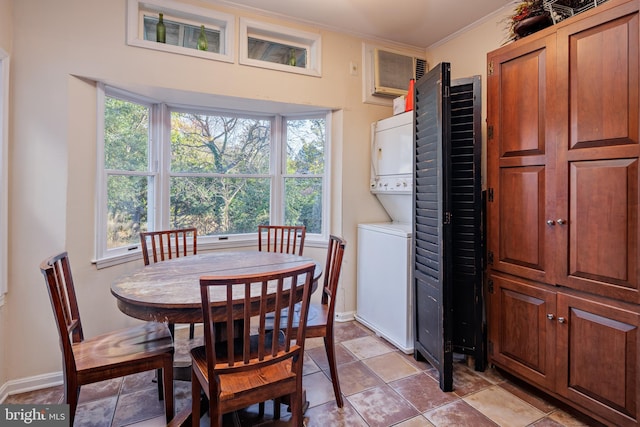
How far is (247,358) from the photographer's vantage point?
1.36 metres

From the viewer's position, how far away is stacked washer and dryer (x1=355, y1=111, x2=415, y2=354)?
255 cm

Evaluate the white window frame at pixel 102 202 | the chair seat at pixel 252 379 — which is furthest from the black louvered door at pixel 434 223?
the white window frame at pixel 102 202

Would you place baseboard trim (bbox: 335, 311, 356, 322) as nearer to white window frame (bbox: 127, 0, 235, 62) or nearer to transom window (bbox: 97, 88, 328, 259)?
transom window (bbox: 97, 88, 328, 259)

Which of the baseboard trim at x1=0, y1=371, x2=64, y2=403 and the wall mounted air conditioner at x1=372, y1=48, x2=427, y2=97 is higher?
the wall mounted air conditioner at x1=372, y1=48, x2=427, y2=97

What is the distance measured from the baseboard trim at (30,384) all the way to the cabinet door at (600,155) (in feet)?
10.4

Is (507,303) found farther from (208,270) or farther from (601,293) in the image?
(208,270)

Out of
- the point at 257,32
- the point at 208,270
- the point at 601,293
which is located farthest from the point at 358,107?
the point at 601,293

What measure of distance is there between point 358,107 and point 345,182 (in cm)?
74

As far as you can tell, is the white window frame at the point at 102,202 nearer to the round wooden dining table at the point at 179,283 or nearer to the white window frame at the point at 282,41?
the round wooden dining table at the point at 179,283

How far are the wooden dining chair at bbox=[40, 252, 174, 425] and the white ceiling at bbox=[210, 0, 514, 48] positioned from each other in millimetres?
2344

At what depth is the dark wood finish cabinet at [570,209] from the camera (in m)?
1.53

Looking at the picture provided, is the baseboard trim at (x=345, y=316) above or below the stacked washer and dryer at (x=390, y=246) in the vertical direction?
below

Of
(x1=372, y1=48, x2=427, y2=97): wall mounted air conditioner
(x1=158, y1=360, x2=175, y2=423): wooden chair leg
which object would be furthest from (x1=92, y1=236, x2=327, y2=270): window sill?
(x1=372, y1=48, x2=427, y2=97): wall mounted air conditioner

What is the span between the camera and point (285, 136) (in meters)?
3.36
